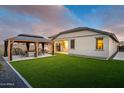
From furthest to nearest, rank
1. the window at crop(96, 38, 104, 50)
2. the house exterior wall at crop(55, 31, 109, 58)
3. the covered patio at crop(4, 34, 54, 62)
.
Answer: the window at crop(96, 38, 104, 50) < the house exterior wall at crop(55, 31, 109, 58) < the covered patio at crop(4, 34, 54, 62)

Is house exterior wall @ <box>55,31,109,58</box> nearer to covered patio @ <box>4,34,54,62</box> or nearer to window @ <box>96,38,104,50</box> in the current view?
window @ <box>96,38,104,50</box>

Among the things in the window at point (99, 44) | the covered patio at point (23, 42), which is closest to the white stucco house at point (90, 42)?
the window at point (99, 44)

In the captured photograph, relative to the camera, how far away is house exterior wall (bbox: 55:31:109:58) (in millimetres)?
11308

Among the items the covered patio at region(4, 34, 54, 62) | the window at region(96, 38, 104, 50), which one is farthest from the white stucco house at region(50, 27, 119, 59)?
the covered patio at region(4, 34, 54, 62)

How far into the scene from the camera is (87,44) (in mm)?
12797

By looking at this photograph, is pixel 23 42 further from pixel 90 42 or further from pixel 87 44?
pixel 90 42

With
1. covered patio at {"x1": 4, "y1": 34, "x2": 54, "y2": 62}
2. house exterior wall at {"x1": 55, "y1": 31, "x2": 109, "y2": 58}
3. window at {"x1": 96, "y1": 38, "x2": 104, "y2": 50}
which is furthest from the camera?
window at {"x1": 96, "y1": 38, "x2": 104, "y2": 50}

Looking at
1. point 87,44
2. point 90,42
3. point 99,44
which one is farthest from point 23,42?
point 99,44

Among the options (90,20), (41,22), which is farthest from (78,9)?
(41,22)

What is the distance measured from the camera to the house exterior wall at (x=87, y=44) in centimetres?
1131

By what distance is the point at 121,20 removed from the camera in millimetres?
9656
